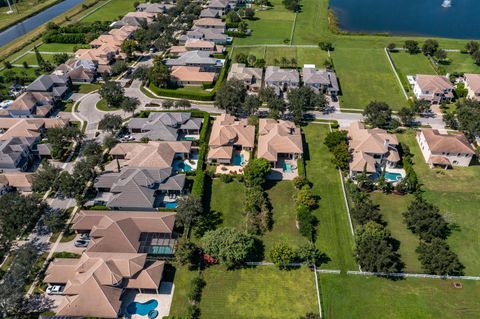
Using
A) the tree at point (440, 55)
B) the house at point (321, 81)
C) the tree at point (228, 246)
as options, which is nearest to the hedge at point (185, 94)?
the house at point (321, 81)

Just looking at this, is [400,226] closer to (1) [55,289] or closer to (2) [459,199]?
(2) [459,199]

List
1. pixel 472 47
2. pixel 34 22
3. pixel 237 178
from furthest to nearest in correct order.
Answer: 1. pixel 34 22
2. pixel 472 47
3. pixel 237 178

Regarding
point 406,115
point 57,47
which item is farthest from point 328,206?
point 57,47

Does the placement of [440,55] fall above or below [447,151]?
above

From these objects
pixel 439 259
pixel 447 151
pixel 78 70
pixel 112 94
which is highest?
pixel 78 70

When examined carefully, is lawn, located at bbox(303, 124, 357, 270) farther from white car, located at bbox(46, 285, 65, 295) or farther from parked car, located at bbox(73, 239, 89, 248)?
white car, located at bbox(46, 285, 65, 295)

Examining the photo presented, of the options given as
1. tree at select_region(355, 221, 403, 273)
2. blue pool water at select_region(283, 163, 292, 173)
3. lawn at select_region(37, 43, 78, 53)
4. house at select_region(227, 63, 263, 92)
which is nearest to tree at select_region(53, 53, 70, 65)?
lawn at select_region(37, 43, 78, 53)
